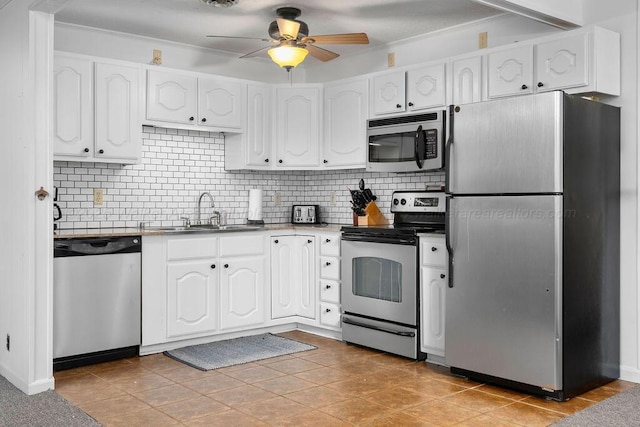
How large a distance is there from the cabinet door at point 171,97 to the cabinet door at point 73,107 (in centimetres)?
50

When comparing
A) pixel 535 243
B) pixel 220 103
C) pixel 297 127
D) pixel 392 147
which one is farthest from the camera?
pixel 297 127

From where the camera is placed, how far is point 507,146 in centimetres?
372

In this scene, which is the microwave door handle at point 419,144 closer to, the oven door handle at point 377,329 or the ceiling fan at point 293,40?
the ceiling fan at point 293,40

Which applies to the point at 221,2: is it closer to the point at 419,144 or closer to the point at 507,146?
the point at 419,144

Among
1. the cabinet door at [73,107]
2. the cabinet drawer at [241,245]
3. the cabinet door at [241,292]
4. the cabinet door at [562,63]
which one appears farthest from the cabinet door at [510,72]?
the cabinet door at [73,107]

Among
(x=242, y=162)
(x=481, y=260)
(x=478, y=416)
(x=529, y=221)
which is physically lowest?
(x=478, y=416)

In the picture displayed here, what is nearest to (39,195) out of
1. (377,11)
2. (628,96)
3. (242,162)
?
(242,162)

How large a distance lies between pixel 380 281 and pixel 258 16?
221 centimetres

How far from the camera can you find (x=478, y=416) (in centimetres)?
332

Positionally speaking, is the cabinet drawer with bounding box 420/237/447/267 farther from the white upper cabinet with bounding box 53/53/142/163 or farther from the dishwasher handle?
the white upper cabinet with bounding box 53/53/142/163

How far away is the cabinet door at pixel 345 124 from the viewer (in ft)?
17.4

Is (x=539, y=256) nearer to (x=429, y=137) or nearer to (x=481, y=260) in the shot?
(x=481, y=260)

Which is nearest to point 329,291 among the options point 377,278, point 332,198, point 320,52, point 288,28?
point 377,278

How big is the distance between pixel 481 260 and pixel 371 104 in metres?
1.91
